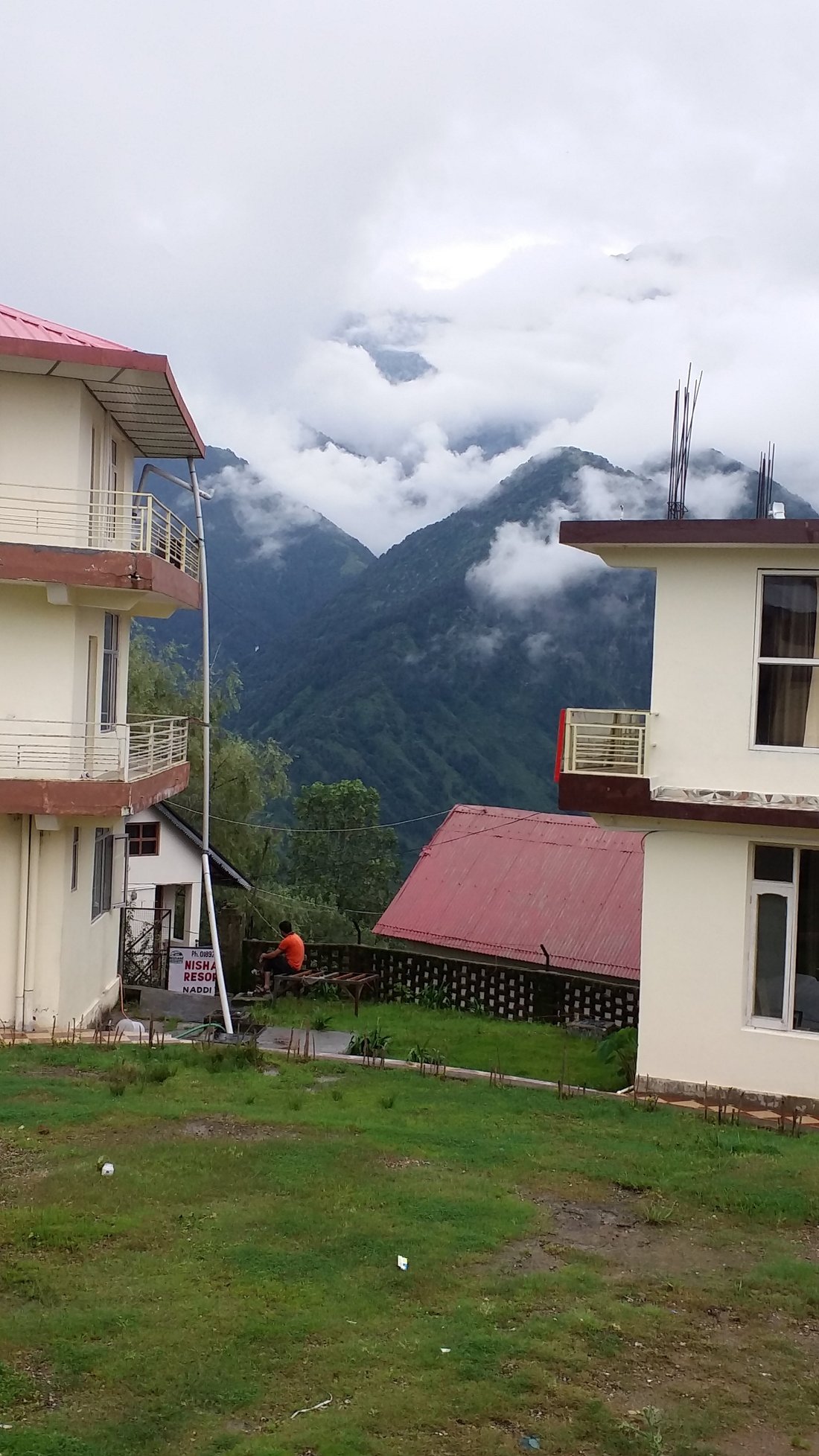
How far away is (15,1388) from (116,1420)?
1.94ft

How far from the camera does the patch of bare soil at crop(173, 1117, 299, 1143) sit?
1051 centimetres

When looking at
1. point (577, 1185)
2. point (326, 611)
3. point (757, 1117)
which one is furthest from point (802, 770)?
point (326, 611)

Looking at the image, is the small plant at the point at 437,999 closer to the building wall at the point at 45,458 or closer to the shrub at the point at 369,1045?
the shrub at the point at 369,1045

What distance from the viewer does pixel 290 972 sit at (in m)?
19.8

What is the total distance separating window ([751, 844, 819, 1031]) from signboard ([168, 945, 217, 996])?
32.3 ft

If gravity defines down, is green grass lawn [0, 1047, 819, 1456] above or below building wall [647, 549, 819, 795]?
below

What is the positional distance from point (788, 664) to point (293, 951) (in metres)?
9.75

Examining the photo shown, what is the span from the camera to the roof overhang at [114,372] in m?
14.8

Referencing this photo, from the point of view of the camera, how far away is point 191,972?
20156mm

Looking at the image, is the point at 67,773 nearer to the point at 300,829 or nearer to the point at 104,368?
the point at 104,368

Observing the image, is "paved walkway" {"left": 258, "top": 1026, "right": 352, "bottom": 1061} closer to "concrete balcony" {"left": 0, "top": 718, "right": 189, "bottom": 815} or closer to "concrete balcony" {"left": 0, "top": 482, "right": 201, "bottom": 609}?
"concrete balcony" {"left": 0, "top": 718, "right": 189, "bottom": 815}

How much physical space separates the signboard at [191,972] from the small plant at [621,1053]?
23.8 feet

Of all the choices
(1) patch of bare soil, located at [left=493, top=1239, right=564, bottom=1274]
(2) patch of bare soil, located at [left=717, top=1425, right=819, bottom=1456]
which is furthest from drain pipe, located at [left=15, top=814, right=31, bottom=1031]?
(2) patch of bare soil, located at [left=717, top=1425, right=819, bottom=1456]

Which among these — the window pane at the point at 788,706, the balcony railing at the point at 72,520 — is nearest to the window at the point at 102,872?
the balcony railing at the point at 72,520
